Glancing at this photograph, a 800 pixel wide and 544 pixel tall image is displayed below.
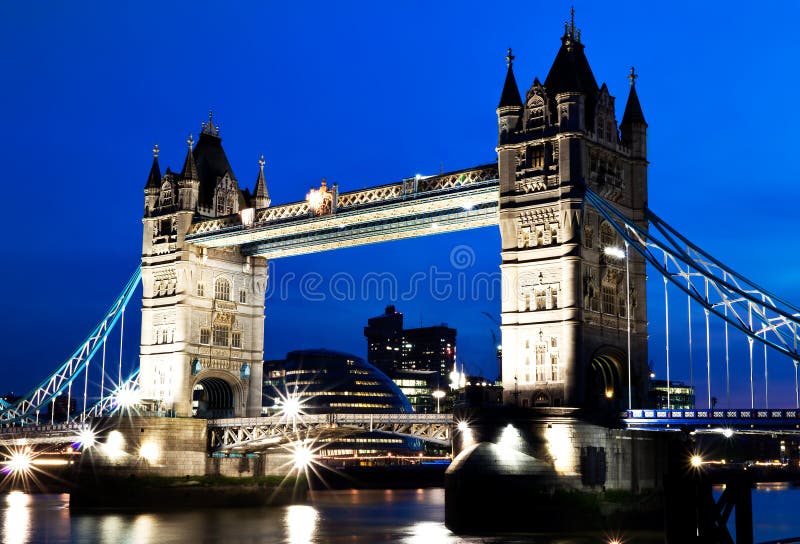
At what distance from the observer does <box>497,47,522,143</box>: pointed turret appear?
5509 cm

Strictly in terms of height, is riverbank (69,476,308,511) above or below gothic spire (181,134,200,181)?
below

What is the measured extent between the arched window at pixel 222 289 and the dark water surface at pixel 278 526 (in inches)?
529

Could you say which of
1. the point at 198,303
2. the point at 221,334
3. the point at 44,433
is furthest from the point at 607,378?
the point at 44,433

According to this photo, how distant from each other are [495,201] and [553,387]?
10.2 meters

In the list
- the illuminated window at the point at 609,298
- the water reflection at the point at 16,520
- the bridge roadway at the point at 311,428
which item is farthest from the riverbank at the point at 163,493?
the illuminated window at the point at 609,298

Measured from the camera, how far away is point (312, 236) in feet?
220

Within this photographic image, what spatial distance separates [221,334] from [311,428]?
10.8 m

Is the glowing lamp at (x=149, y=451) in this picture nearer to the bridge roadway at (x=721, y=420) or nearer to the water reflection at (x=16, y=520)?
the water reflection at (x=16, y=520)

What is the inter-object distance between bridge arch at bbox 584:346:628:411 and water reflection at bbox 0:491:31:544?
2712cm

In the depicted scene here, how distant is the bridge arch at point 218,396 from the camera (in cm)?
7338

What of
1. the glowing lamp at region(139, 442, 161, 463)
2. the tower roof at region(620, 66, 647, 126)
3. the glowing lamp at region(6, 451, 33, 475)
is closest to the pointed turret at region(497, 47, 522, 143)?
the tower roof at region(620, 66, 647, 126)

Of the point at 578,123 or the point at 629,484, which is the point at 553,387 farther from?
the point at 578,123

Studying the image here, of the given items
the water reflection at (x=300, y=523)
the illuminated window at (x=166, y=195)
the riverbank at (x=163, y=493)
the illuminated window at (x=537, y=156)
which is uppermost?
the illuminated window at (x=166, y=195)

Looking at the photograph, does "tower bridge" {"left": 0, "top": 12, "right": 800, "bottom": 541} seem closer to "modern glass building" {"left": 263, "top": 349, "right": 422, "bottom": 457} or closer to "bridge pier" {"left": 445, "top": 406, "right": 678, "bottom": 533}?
"bridge pier" {"left": 445, "top": 406, "right": 678, "bottom": 533}
